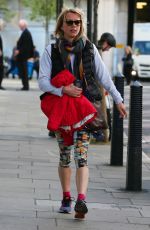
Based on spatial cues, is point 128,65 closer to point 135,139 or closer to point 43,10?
point 43,10

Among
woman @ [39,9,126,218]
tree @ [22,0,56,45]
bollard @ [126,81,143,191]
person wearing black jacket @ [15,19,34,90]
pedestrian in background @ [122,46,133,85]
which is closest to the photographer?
woman @ [39,9,126,218]

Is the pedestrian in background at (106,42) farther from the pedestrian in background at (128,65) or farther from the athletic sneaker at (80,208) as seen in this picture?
the pedestrian in background at (128,65)

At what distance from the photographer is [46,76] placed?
280 inches

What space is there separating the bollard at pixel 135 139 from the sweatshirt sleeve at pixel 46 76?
1.82 m

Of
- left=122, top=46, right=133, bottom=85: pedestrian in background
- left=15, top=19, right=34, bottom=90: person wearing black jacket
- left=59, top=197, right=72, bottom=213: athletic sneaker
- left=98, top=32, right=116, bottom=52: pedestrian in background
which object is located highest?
left=98, top=32, right=116, bottom=52: pedestrian in background

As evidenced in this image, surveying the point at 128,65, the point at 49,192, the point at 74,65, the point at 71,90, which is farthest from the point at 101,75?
the point at 128,65

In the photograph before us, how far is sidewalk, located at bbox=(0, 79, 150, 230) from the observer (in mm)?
6969

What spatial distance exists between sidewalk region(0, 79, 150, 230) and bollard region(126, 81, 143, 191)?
0.15m

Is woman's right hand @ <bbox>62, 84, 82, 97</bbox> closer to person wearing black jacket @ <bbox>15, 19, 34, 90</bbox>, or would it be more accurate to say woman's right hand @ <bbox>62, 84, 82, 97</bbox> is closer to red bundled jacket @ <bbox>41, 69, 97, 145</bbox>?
red bundled jacket @ <bbox>41, 69, 97, 145</bbox>

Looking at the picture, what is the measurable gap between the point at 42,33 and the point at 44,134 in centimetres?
3560

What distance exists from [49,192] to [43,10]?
3796 cm

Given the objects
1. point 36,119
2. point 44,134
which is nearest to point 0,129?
point 44,134

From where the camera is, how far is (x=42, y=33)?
4928cm

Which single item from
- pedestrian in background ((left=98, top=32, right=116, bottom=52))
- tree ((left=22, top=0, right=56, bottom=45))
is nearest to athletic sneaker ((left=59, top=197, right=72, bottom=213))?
pedestrian in background ((left=98, top=32, right=116, bottom=52))
